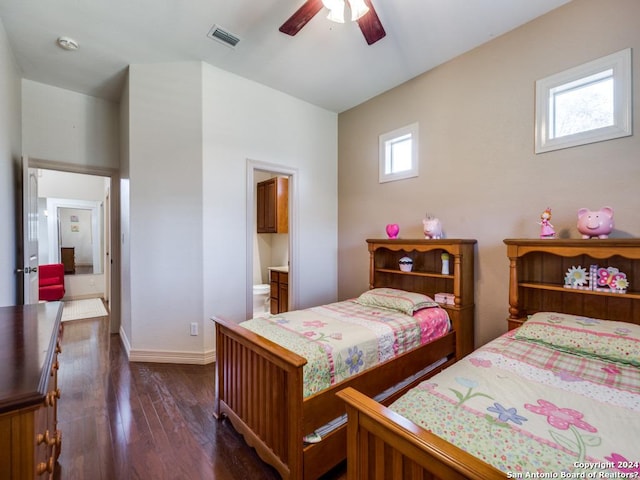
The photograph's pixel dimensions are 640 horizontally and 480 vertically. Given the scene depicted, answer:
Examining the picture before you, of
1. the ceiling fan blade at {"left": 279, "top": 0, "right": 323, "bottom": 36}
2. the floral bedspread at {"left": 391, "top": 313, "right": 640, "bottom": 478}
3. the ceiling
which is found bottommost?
the floral bedspread at {"left": 391, "top": 313, "right": 640, "bottom": 478}

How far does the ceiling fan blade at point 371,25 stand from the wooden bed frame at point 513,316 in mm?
1858

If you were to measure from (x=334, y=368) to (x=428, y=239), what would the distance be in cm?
173

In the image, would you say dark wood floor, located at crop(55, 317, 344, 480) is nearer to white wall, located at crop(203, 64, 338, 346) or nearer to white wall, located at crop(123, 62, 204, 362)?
white wall, located at crop(123, 62, 204, 362)

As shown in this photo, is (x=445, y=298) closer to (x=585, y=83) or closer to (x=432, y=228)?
(x=432, y=228)

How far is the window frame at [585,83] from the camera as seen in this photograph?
2.04 m

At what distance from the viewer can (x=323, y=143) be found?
13.8ft

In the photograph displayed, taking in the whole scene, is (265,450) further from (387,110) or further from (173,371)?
(387,110)

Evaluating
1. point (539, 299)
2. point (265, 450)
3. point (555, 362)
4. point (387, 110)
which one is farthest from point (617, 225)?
point (265, 450)

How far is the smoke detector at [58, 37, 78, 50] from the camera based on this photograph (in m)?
2.62

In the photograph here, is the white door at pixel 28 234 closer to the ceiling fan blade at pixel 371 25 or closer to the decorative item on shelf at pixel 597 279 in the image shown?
the ceiling fan blade at pixel 371 25

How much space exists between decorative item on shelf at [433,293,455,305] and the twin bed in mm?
87

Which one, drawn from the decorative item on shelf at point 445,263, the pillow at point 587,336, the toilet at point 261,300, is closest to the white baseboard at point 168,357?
the toilet at point 261,300

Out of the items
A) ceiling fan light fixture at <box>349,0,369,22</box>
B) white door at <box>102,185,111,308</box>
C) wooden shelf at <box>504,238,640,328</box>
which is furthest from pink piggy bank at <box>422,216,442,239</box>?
white door at <box>102,185,111,308</box>

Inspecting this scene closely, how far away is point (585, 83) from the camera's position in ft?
7.41
